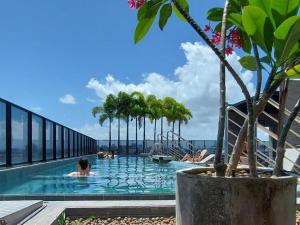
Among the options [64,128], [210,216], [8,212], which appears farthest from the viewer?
[64,128]

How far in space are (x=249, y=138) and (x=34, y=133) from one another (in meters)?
13.2

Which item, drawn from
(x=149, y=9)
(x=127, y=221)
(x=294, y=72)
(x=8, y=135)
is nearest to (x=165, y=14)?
(x=149, y=9)

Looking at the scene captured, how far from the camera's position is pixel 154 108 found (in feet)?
159

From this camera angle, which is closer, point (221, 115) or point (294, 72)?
point (294, 72)

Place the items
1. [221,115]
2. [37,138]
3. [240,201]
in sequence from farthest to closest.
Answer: [37,138], [221,115], [240,201]

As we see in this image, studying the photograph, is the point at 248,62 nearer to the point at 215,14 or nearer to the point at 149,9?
the point at 215,14

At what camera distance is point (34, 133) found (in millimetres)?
14984

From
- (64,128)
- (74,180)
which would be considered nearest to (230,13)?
(74,180)

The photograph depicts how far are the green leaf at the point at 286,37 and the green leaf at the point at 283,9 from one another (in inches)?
4.7

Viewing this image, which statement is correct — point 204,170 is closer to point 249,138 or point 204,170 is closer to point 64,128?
point 249,138

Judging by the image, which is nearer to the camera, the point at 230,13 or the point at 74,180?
the point at 230,13

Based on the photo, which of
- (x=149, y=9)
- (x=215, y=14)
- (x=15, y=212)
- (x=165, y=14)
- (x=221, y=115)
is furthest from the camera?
(x=15, y=212)

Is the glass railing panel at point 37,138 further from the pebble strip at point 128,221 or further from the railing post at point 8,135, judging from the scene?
the pebble strip at point 128,221

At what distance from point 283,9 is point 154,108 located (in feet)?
151
